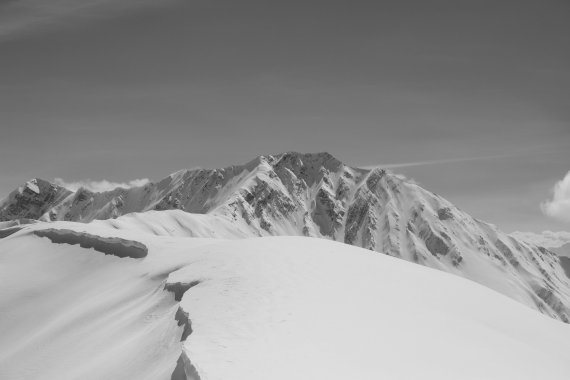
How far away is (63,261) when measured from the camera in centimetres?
4266

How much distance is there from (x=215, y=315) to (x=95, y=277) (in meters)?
23.0

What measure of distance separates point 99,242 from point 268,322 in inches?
1218

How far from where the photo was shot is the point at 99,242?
44312 millimetres

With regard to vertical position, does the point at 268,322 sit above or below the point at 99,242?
above

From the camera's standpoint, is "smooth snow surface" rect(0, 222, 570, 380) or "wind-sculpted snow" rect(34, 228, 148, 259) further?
"wind-sculpted snow" rect(34, 228, 148, 259)

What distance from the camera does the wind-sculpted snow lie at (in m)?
41.5

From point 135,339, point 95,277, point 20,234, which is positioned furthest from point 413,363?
point 20,234

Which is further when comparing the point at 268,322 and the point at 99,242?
the point at 99,242

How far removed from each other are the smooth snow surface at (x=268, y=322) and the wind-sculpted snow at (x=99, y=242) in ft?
6.26

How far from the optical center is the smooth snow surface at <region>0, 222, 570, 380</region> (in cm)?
1577

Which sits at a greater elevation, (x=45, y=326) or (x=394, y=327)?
(x=394, y=327)

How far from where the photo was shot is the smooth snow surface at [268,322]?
15.8 meters

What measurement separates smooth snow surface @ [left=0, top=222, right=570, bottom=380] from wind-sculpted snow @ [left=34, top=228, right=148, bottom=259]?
191 centimetres

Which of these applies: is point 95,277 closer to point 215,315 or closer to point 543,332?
point 215,315
